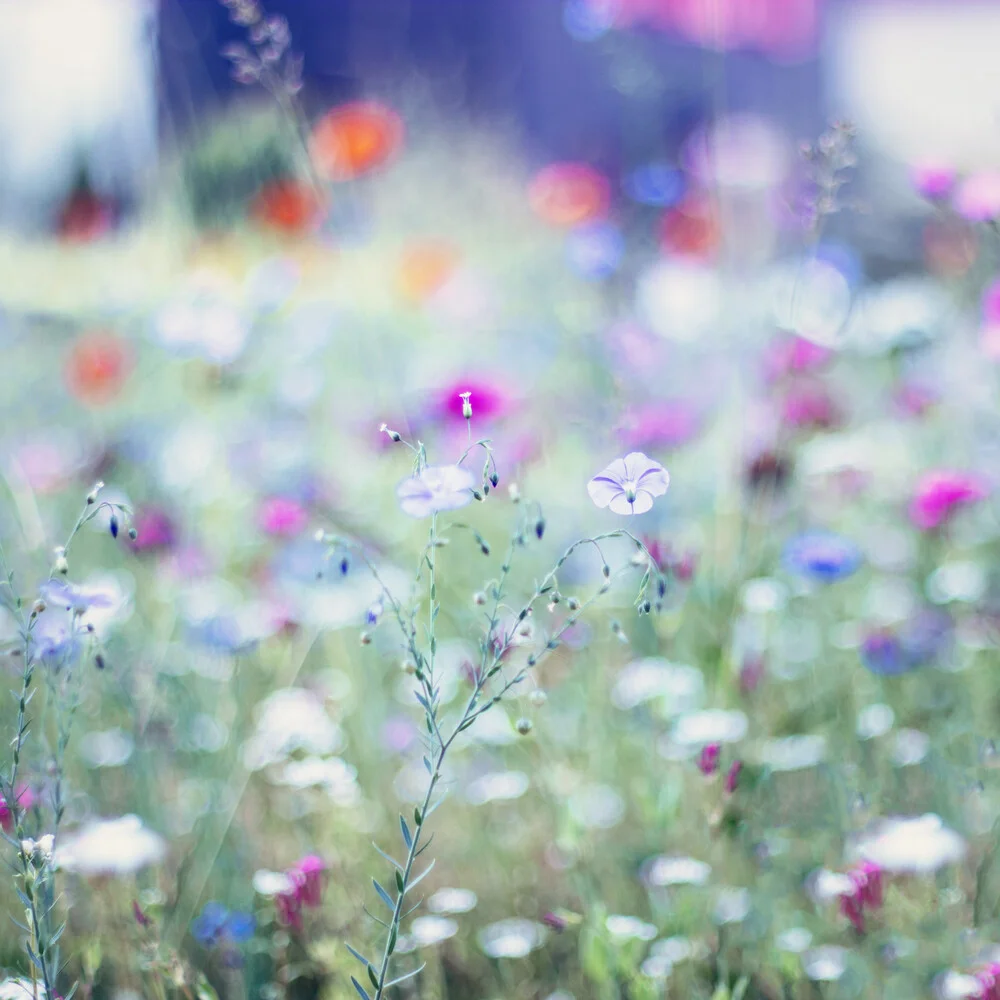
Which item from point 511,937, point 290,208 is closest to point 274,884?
point 511,937

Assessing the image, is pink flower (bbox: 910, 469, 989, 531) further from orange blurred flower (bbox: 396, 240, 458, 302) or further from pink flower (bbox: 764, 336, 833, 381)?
orange blurred flower (bbox: 396, 240, 458, 302)

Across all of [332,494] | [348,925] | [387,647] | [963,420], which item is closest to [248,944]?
[348,925]

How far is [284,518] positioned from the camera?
194 cm

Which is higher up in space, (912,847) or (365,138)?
(365,138)

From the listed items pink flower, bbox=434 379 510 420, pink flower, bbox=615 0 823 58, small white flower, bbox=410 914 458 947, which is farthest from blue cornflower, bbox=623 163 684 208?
pink flower, bbox=615 0 823 58

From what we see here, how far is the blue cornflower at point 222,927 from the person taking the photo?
126 cm

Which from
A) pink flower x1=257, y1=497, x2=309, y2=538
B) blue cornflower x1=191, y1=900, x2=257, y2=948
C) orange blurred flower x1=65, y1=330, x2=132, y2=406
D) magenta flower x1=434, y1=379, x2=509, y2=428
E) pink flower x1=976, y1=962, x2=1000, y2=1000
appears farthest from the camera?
orange blurred flower x1=65, y1=330, x2=132, y2=406

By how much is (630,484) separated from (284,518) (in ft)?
3.80

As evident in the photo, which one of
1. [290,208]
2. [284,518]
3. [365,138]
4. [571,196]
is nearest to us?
[284,518]

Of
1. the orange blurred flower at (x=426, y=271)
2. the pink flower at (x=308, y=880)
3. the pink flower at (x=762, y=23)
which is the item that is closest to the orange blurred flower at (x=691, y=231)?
the orange blurred flower at (x=426, y=271)

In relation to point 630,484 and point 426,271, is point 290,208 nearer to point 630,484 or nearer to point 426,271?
point 426,271

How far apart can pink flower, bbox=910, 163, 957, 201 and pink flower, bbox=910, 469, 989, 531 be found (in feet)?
1.49

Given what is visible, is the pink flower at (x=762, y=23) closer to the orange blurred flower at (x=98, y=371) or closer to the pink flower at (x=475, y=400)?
the orange blurred flower at (x=98, y=371)

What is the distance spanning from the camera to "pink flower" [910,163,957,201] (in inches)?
65.4
